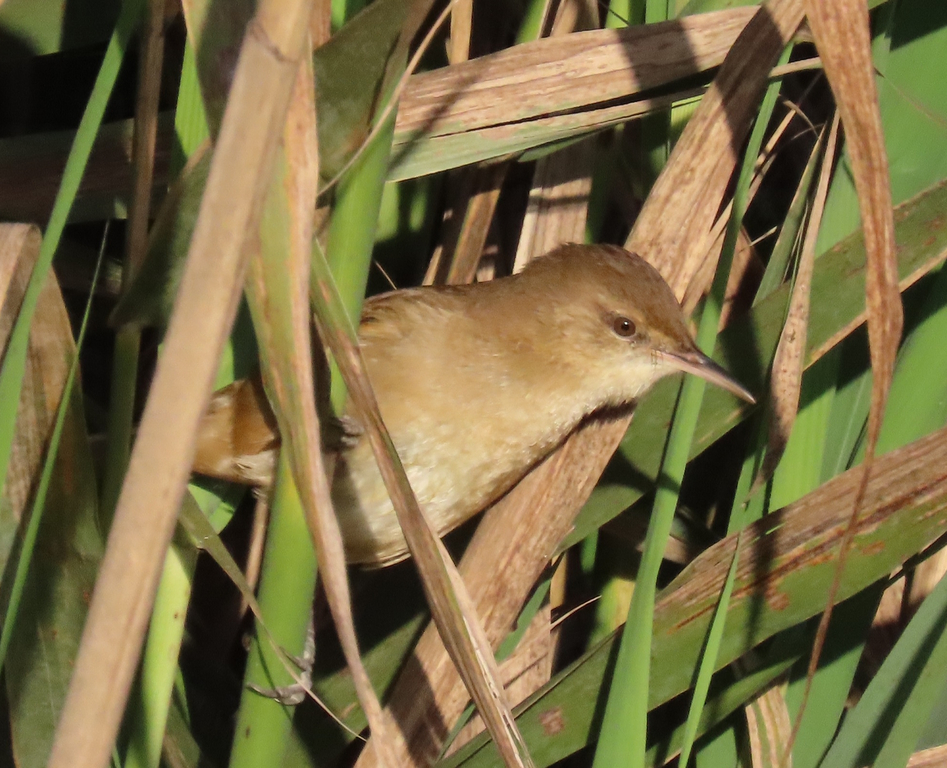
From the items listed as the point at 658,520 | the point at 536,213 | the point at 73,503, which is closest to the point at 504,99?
the point at 536,213

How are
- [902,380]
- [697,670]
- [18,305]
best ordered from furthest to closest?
[902,380] → [697,670] → [18,305]

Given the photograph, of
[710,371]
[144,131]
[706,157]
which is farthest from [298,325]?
[706,157]

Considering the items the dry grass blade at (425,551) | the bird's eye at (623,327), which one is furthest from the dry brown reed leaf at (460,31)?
the dry grass blade at (425,551)

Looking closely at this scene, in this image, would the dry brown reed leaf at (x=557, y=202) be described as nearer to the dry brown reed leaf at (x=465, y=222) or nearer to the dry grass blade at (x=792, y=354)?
the dry brown reed leaf at (x=465, y=222)

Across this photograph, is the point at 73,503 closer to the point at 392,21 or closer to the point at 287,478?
the point at 287,478

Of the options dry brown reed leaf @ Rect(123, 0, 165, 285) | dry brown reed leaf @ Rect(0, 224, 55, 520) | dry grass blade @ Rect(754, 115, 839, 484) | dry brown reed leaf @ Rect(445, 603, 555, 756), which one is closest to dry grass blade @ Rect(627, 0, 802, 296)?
dry grass blade @ Rect(754, 115, 839, 484)

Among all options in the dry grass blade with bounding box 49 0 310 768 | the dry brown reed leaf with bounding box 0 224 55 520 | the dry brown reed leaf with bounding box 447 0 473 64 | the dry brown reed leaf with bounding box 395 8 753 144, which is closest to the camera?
the dry grass blade with bounding box 49 0 310 768

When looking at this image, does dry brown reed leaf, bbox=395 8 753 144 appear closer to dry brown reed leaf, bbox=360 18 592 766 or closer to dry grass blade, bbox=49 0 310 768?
dry brown reed leaf, bbox=360 18 592 766
